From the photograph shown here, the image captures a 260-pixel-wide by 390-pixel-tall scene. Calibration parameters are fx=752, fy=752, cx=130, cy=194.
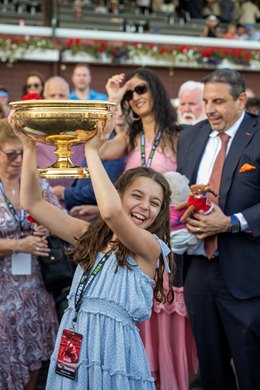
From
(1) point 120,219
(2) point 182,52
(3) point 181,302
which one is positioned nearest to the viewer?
(1) point 120,219

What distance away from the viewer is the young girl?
2.84 metres

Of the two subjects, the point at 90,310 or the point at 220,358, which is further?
the point at 220,358

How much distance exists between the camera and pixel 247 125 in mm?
4043

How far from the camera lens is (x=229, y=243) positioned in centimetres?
398

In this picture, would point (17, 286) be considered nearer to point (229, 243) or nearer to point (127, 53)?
point (229, 243)

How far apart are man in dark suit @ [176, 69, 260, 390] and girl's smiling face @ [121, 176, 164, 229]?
89 cm

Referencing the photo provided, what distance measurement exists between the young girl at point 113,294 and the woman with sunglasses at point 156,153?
139cm

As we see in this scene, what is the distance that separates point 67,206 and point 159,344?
4.31ft

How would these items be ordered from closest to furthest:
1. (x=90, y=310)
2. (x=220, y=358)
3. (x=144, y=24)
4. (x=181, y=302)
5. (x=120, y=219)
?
(x=120, y=219) → (x=90, y=310) → (x=220, y=358) → (x=181, y=302) → (x=144, y=24)

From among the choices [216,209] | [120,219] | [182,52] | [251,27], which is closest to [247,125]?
Answer: [216,209]

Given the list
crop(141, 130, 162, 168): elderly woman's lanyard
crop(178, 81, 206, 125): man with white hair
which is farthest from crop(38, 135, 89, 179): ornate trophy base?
crop(178, 81, 206, 125): man with white hair

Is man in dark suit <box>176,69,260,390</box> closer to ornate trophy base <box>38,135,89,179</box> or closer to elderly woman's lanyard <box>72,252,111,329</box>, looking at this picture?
elderly woman's lanyard <box>72,252,111,329</box>

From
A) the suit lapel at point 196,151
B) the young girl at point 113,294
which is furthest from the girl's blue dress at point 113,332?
the suit lapel at point 196,151

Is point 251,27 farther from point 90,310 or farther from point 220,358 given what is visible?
point 90,310
